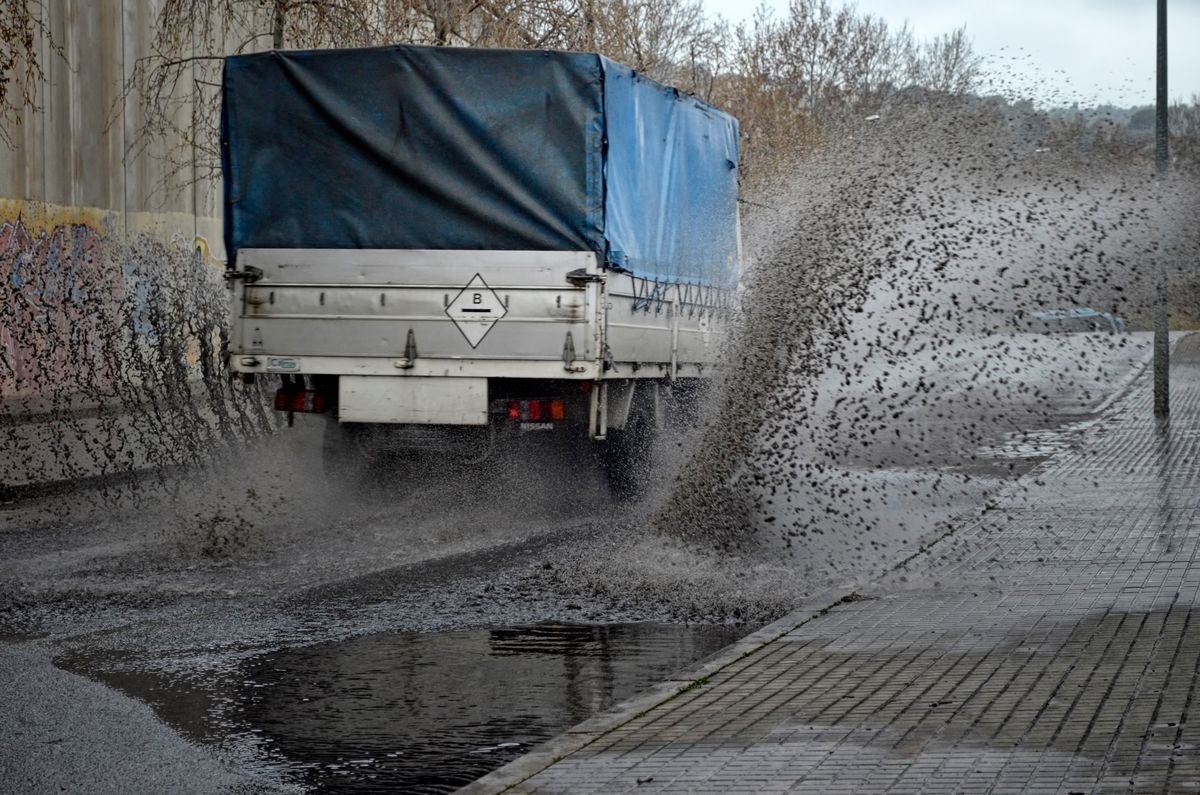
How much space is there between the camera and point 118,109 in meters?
26.1

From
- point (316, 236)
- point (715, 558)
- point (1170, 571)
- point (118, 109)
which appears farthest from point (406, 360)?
point (118, 109)

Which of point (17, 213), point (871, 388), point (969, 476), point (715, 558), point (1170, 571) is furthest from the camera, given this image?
point (871, 388)

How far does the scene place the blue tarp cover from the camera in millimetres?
11258

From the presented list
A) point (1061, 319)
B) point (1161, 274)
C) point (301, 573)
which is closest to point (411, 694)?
point (301, 573)

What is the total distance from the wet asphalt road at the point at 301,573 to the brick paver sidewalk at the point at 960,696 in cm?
68

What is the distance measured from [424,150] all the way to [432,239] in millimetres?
663

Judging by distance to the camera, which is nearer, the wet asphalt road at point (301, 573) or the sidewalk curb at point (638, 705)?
the sidewalk curb at point (638, 705)

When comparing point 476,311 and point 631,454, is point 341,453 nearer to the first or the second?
point 476,311

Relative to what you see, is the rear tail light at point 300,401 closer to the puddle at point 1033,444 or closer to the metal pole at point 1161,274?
the puddle at point 1033,444

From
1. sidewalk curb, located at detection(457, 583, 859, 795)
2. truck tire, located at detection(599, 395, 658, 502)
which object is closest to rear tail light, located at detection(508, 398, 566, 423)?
truck tire, located at detection(599, 395, 658, 502)

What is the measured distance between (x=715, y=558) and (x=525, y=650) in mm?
2586

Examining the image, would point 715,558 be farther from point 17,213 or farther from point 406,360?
point 17,213

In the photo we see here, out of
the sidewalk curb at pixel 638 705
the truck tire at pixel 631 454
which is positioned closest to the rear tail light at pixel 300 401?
the truck tire at pixel 631 454

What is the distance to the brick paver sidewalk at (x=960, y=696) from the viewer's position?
4.96 meters
